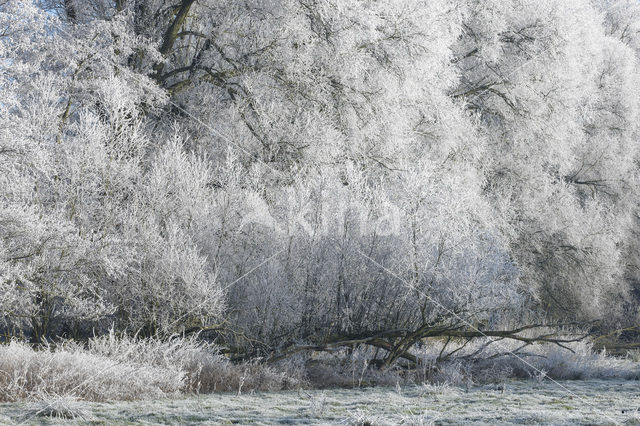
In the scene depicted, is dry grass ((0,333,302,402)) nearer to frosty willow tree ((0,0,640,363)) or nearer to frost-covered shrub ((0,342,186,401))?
frost-covered shrub ((0,342,186,401))

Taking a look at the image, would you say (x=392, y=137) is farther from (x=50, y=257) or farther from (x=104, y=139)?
(x=50, y=257)

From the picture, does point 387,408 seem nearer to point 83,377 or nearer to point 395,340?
point 83,377

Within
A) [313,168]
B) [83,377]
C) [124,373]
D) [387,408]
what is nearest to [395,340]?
[387,408]

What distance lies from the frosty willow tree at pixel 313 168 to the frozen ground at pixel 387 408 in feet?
4.51

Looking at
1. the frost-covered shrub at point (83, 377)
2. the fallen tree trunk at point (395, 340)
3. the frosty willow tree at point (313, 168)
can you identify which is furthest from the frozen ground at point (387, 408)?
the frosty willow tree at point (313, 168)

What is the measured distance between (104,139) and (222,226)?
6.80ft

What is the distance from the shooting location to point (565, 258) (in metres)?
21.3

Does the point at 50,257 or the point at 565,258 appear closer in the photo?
the point at 50,257

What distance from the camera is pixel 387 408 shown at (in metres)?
5.74

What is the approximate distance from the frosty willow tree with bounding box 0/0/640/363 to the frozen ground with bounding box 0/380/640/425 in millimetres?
1376

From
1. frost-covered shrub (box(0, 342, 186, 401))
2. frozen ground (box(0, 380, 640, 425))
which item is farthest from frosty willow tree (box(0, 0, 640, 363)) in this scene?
frost-covered shrub (box(0, 342, 186, 401))

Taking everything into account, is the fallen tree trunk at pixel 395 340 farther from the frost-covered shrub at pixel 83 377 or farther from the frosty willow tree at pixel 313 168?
the frost-covered shrub at pixel 83 377

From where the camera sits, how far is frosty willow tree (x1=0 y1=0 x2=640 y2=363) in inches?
351

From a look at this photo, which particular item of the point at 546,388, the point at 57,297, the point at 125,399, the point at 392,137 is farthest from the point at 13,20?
the point at 392,137
